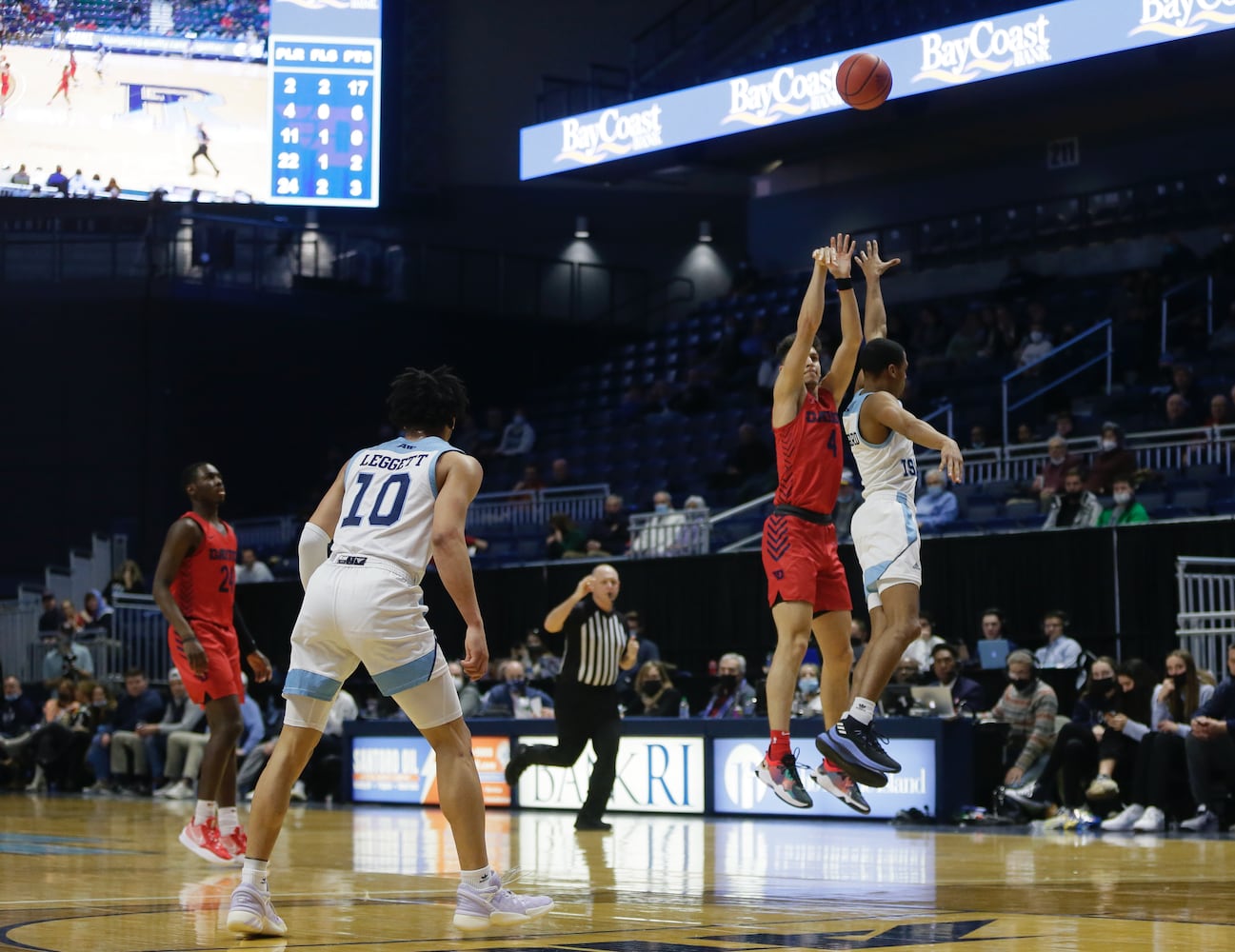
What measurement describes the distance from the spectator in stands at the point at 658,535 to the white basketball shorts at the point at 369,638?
12796 mm

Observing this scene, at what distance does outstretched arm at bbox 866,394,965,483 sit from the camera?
6.86 m

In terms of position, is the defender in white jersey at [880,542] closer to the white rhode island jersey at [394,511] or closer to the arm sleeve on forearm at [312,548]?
the white rhode island jersey at [394,511]

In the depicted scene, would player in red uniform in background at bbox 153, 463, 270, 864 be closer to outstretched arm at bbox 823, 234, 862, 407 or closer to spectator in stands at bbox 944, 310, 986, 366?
outstretched arm at bbox 823, 234, 862, 407

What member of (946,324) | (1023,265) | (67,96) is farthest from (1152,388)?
(67,96)

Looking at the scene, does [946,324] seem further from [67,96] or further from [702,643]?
[67,96]

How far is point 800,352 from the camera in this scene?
7.43 metres

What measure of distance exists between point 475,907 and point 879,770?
2261 millimetres

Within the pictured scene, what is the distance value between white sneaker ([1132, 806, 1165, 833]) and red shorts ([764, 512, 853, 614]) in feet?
15.6

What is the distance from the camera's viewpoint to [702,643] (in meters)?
18.0

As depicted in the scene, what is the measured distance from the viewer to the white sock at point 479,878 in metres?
5.68

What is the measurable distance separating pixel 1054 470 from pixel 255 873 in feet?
40.8

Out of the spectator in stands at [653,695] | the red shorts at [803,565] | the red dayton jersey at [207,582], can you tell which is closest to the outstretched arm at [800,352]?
the red shorts at [803,565]

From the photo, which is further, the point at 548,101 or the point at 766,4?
the point at 548,101

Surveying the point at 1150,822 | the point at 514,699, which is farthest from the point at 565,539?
the point at 1150,822
